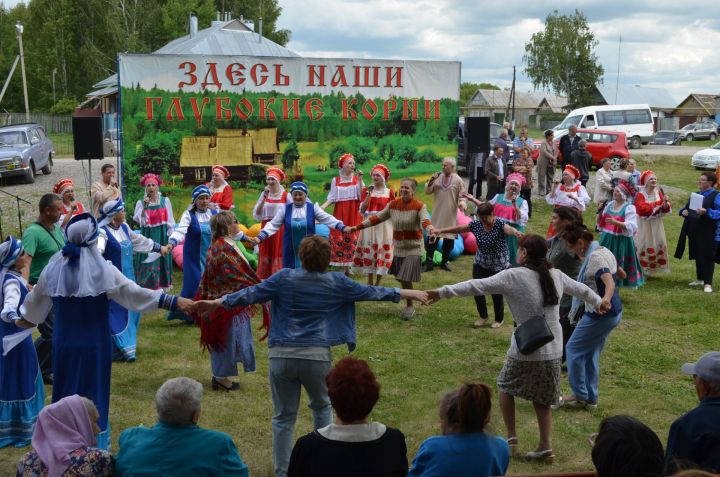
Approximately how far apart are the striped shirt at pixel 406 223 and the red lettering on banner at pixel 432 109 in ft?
17.4

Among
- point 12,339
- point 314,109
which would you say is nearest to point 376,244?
point 314,109

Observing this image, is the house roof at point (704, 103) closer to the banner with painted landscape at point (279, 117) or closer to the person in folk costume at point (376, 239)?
the banner with painted landscape at point (279, 117)

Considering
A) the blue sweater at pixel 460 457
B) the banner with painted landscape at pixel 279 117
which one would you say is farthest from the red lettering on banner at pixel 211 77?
the blue sweater at pixel 460 457

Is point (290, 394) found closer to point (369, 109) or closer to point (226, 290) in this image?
point (226, 290)

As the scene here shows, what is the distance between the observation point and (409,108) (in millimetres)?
14438

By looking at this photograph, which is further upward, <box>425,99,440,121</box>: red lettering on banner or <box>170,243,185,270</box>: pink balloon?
<box>425,99,440,121</box>: red lettering on banner

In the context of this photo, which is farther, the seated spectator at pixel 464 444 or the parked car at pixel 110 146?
the parked car at pixel 110 146

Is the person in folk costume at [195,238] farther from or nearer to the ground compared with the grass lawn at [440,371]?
farther from the ground

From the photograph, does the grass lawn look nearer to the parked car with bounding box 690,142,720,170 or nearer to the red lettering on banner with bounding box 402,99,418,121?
the red lettering on banner with bounding box 402,99,418,121

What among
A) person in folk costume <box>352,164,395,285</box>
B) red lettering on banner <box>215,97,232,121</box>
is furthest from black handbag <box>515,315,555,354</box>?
red lettering on banner <box>215,97,232,121</box>

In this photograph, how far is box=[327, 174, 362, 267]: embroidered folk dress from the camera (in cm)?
1194

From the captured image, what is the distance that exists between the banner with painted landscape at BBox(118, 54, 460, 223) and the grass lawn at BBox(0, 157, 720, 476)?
3670mm

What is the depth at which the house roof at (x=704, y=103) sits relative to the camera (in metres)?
59.9

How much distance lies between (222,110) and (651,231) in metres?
7.25
